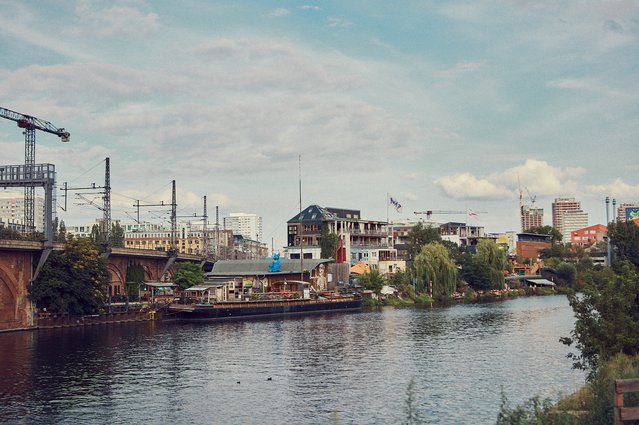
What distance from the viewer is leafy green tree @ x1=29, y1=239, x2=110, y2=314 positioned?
9094cm

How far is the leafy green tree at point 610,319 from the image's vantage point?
38.2 meters

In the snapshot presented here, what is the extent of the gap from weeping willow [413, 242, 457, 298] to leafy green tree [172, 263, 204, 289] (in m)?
42.2

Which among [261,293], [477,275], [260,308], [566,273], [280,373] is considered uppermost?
[477,275]

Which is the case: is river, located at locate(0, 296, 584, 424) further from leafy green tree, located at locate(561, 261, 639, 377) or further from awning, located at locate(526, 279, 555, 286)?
awning, located at locate(526, 279, 555, 286)

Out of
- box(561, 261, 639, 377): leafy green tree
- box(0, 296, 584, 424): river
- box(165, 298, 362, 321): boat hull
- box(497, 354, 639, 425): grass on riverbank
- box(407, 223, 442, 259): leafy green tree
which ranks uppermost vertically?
box(407, 223, 442, 259): leafy green tree

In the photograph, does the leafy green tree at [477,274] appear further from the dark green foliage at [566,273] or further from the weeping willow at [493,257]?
the dark green foliage at [566,273]

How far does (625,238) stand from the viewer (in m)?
155

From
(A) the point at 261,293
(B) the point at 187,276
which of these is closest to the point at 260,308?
(A) the point at 261,293

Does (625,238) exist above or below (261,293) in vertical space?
above

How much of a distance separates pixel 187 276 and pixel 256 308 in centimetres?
1966

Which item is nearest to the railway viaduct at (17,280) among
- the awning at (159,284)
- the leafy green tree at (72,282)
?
the leafy green tree at (72,282)

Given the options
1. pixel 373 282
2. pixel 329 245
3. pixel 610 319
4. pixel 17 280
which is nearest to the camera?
pixel 610 319

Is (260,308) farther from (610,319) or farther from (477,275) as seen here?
(610,319)

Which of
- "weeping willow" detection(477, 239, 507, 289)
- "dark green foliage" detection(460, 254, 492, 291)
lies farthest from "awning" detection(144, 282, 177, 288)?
"weeping willow" detection(477, 239, 507, 289)
